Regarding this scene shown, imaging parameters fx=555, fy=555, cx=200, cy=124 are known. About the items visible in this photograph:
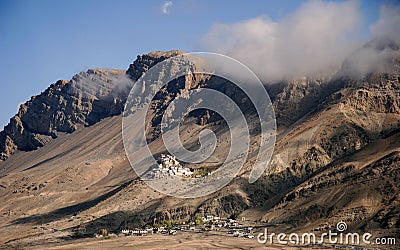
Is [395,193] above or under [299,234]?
above

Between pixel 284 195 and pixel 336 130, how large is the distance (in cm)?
4526

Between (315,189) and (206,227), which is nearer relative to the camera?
(315,189)

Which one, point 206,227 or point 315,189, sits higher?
point 315,189

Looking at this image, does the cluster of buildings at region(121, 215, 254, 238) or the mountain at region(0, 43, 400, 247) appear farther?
the cluster of buildings at region(121, 215, 254, 238)

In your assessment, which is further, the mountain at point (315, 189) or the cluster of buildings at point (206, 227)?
the cluster of buildings at point (206, 227)

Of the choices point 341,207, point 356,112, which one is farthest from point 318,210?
point 356,112

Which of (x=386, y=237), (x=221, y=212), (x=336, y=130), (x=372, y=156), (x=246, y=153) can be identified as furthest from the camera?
(x=246, y=153)

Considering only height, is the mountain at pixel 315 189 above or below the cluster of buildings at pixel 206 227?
above

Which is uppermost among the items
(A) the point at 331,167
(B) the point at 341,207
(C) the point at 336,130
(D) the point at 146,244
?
(C) the point at 336,130

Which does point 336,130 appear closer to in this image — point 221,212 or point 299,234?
point 221,212

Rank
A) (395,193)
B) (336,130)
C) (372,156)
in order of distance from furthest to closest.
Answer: (336,130)
(372,156)
(395,193)

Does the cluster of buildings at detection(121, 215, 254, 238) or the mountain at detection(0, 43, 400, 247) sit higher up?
the mountain at detection(0, 43, 400, 247)

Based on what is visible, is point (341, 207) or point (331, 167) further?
point (331, 167)

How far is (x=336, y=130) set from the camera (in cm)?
17388
